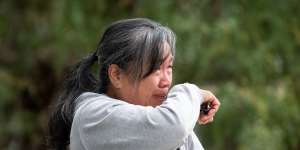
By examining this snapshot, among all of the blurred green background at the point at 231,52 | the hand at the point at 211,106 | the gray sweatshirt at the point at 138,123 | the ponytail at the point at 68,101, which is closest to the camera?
the gray sweatshirt at the point at 138,123

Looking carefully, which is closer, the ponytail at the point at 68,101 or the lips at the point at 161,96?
the lips at the point at 161,96

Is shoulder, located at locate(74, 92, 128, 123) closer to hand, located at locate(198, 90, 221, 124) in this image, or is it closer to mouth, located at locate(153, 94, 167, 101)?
mouth, located at locate(153, 94, 167, 101)

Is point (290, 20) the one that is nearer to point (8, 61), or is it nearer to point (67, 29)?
point (67, 29)

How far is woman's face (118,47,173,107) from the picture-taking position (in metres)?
1.76

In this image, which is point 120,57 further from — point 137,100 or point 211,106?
point 211,106

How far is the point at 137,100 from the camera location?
1.80 m

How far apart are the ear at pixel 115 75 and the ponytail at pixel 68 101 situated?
0.12m

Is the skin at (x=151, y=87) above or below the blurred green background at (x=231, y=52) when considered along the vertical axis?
above

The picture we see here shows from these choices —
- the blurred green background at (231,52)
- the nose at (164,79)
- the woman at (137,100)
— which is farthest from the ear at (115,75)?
the blurred green background at (231,52)

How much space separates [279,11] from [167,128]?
272cm

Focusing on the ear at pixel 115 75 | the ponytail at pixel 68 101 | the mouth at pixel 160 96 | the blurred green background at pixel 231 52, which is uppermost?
the ear at pixel 115 75

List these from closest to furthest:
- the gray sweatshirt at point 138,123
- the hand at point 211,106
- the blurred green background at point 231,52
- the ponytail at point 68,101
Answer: the gray sweatshirt at point 138,123 < the hand at point 211,106 < the ponytail at point 68,101 < the blurred green background at point 231,52

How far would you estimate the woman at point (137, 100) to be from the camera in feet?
5.50

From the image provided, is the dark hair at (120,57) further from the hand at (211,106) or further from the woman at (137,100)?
the hand at (211,106)
